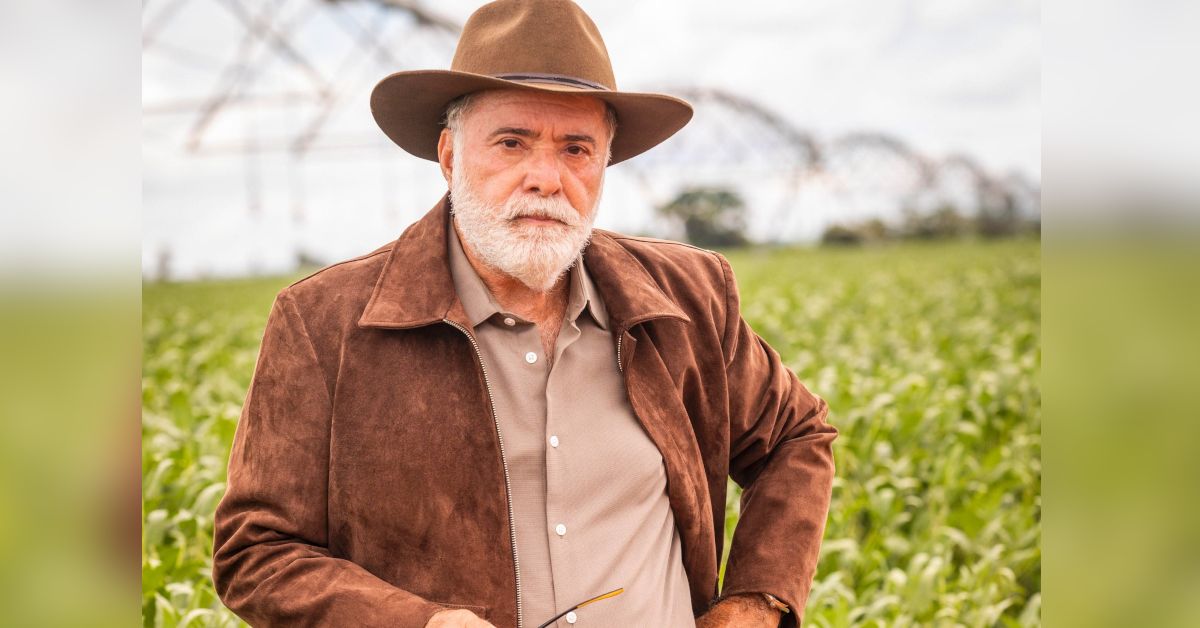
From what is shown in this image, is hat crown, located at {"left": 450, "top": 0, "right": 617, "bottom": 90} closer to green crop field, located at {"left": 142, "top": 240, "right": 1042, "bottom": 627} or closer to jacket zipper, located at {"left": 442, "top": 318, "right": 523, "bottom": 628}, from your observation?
jacket zipper, located at {"left": 442, "top": 318, "right": 523, "bottom": 628}

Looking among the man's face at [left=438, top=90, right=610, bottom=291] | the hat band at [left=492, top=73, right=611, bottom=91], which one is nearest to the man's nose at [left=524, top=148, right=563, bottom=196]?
the man's face at [left=438, top=90, right=610, bottom=291]

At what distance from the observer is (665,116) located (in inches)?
85.3

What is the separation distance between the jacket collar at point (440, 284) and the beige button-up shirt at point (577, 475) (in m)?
0.06

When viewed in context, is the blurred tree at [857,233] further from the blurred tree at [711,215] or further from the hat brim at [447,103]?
the hat brim at [447,103]

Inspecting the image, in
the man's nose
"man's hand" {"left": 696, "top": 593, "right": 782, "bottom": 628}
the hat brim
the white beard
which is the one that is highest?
the hat brim

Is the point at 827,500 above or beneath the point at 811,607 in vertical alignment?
above

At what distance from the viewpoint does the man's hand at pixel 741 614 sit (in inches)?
80.2

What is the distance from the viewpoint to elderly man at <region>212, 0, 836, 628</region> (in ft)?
5.78

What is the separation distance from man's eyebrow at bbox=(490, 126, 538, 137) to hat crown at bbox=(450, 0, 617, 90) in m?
0.10
